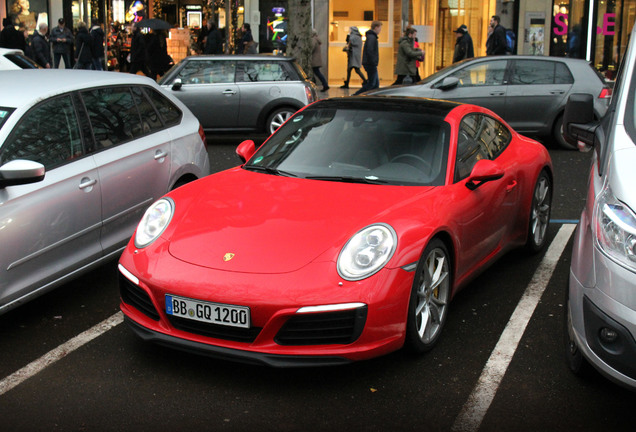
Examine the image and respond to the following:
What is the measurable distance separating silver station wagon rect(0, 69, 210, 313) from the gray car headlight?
3.04 m

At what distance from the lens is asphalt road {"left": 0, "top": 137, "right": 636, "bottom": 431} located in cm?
392

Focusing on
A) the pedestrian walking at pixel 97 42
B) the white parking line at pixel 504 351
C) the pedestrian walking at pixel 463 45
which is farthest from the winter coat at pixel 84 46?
the white parking line at pixel 504 351

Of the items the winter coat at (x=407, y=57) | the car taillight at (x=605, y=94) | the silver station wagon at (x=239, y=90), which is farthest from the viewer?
the winter coat at (x=407, y=57)

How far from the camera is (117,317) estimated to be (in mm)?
5320

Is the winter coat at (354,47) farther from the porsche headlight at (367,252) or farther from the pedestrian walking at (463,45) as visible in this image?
the porsche headlight at (367,252)

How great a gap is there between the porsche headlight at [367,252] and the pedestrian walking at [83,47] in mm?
18823

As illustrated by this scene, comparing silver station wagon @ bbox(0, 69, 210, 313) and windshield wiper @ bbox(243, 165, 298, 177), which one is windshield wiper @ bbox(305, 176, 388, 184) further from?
silver station wagon @ bbox(0, 69, 210, 313)

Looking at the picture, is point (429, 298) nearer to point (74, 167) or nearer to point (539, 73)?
point (74, 167)

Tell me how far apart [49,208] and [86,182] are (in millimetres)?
433

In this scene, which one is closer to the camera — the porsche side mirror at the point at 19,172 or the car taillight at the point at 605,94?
the porsche side mirror at the point at 19,172

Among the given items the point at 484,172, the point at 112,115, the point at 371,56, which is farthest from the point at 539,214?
the point at 371,56

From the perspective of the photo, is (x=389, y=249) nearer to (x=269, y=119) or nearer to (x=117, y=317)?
(x=117, y=317)

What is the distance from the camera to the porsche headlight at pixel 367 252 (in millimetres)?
4219

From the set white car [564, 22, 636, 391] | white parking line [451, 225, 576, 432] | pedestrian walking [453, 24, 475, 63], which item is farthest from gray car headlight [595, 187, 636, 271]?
pedestrian walking [453, 24, 475, 63]
